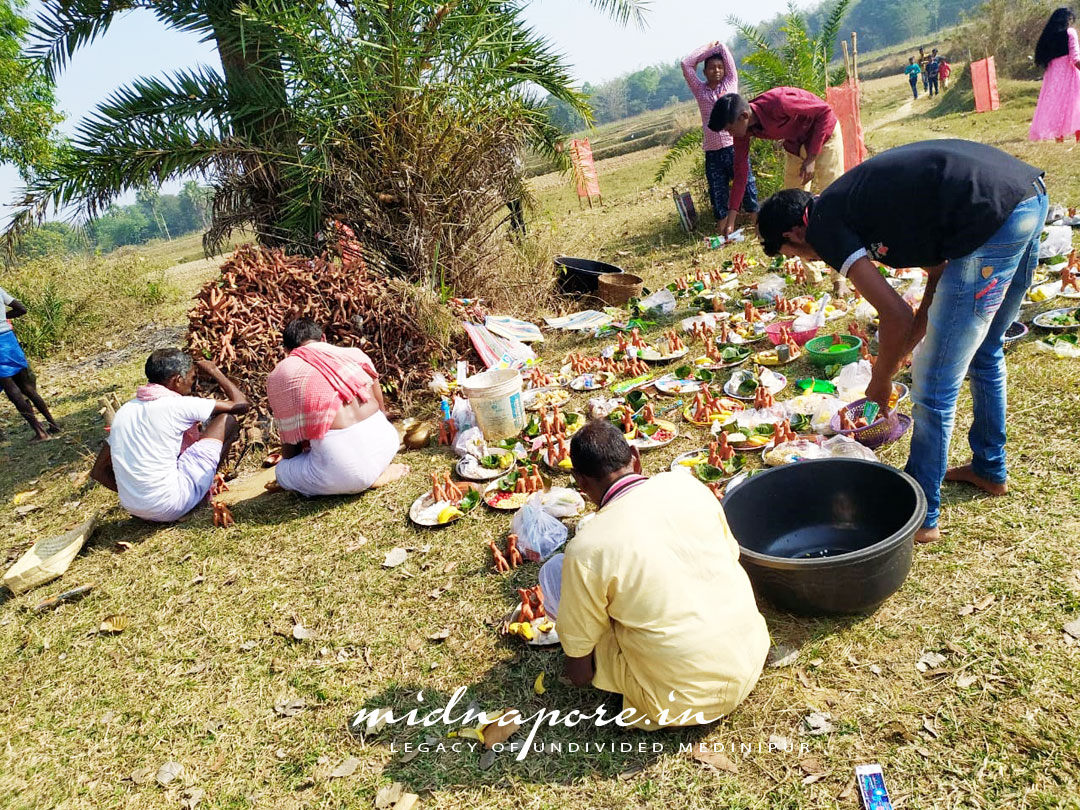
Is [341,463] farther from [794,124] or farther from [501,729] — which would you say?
[794,124]

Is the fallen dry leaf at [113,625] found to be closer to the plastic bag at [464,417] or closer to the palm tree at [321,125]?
the plastic bag at [464,417]

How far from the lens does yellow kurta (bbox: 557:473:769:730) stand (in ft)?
6.99

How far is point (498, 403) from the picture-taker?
4.99 m

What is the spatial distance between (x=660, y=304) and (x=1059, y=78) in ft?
20.7

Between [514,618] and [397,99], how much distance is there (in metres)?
5.51

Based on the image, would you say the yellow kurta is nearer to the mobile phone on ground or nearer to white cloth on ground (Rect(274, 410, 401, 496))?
the mobile phone on ground

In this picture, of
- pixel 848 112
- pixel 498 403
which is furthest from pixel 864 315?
pixel 848 112

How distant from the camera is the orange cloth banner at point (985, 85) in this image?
576 inches

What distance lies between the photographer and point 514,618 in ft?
10.6

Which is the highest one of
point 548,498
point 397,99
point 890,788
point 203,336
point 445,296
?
point 397,99

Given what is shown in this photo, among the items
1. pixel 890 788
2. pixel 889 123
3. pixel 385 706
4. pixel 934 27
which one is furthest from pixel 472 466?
pixel 934 27

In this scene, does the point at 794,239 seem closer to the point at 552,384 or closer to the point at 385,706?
the point at 385,706

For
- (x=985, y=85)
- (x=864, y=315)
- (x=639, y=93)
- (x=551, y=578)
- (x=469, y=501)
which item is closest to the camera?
(x=551, y=578)

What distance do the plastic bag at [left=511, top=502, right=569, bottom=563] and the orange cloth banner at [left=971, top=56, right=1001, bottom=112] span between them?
655 inches
